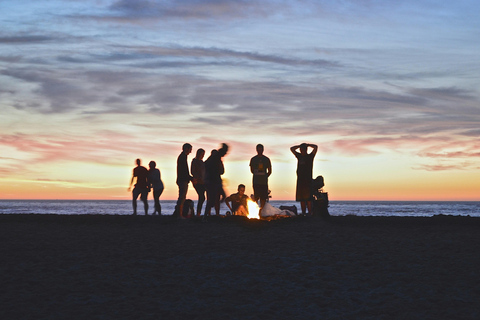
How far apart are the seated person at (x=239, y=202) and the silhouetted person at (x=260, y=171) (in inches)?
45.6

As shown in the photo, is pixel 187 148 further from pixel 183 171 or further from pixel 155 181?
pixel 155 181

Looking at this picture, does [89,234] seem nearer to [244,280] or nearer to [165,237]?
[165,237]

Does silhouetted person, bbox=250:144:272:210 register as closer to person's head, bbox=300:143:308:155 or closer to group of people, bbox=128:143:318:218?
group of people, bbox=128:143:318:218

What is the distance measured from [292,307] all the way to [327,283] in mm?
1186

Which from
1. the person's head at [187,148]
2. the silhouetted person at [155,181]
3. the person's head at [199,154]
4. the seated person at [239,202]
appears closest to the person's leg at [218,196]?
the seated person at [239,202]

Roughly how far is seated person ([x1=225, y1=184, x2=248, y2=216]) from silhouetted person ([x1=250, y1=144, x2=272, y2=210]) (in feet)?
3.80

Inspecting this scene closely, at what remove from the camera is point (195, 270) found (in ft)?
29.6

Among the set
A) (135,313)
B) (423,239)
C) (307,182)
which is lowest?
(135,313)

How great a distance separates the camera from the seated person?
57.7 ft

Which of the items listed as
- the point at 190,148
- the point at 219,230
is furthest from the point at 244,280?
the point at 190,148

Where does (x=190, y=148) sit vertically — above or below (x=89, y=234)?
above

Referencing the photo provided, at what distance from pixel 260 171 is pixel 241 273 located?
299 inches

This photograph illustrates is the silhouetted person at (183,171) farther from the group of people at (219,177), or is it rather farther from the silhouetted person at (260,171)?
the silhouetted person at (260,171)

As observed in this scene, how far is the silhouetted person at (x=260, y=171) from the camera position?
16234mm
